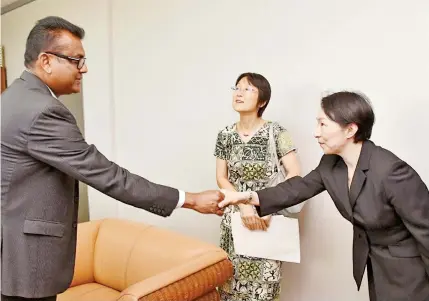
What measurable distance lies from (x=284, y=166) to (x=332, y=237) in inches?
24.0

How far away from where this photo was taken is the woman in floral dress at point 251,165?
2.41 m

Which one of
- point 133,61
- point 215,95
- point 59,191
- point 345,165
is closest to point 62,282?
point 59,191

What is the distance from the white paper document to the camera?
7.63 feet

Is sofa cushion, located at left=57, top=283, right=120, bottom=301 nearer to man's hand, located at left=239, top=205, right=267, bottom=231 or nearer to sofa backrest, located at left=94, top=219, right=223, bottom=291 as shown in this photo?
sofa backrest, located at left=94, top=219, right=223, bottom=291

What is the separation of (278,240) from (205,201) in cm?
54

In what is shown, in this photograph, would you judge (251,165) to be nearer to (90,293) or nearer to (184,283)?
(184,283)

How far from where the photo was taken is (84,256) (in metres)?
2.96

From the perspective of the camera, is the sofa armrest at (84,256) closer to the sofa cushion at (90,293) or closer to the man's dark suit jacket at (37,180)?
the sofa cushion at (90,293)

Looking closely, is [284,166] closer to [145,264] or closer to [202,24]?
[145,264]

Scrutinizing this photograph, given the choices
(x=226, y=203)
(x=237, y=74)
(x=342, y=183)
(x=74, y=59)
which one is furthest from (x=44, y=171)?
(x=237, y=74)

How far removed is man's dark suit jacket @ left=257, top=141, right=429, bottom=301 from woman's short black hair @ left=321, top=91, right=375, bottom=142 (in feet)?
0.23

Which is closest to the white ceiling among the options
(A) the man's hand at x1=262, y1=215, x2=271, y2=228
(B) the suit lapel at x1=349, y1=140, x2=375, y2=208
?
(A) the man's hand at x1=262, y1=215, x2=271, y2=228

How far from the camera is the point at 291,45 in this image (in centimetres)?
277

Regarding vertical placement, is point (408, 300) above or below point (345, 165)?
below
